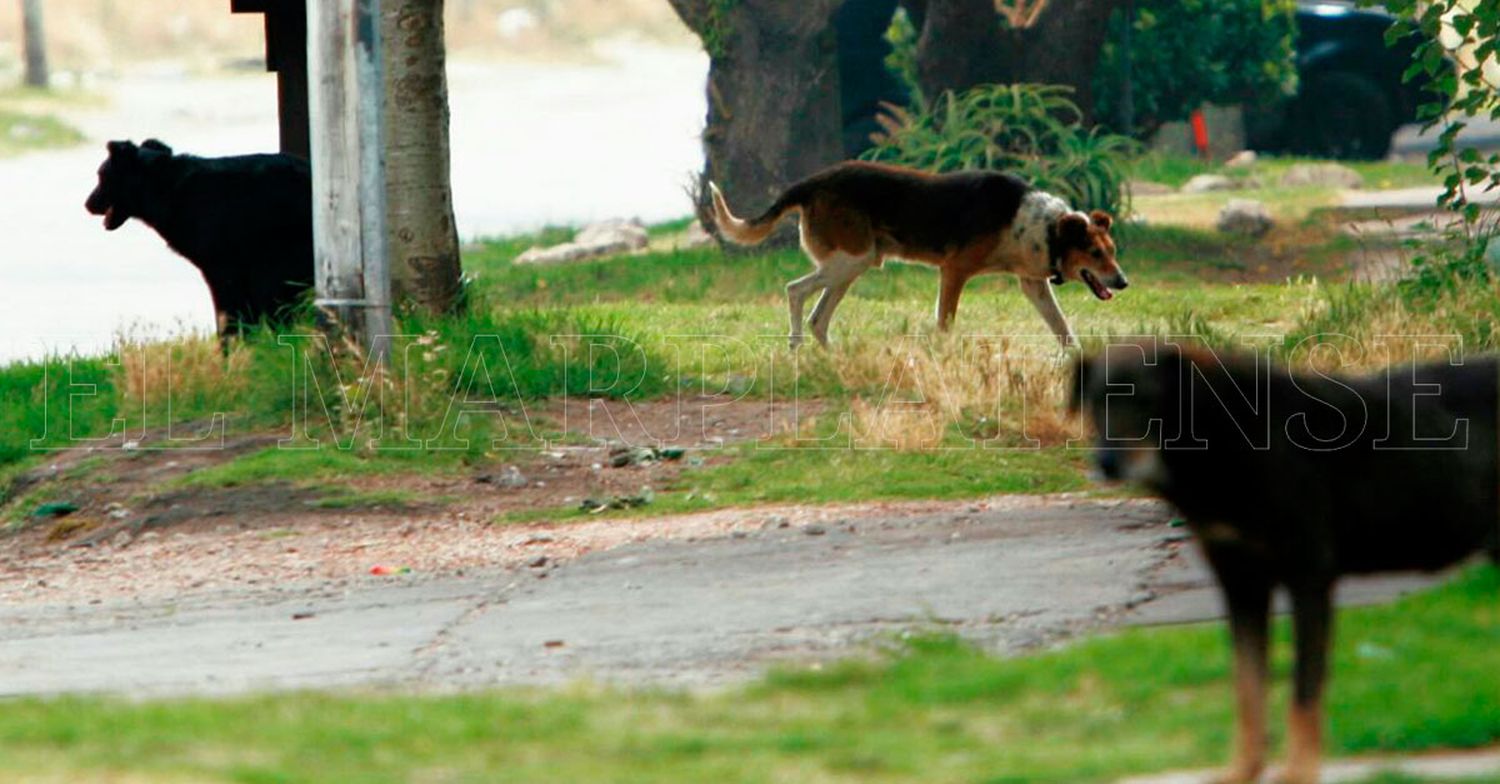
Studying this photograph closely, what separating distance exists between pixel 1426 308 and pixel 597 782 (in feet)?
26.8

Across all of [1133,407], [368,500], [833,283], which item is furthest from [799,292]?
[1133,407]

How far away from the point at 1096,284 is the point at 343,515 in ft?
17.1

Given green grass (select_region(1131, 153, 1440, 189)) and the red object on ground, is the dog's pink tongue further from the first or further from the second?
the red object on ground

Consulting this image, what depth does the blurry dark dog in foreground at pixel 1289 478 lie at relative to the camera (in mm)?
4547

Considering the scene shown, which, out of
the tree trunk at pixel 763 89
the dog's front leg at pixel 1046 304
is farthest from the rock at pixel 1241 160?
the dog's front leg at pixel 1046 304

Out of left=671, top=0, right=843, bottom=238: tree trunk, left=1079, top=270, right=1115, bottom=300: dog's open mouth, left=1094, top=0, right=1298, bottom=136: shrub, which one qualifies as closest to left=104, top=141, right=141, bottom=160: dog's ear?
left=1079, top=270, right=1115, bottom=300: dog's open mouth

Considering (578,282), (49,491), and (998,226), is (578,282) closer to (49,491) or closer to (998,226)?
(998,226)

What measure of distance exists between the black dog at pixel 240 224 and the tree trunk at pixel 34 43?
1226 inches

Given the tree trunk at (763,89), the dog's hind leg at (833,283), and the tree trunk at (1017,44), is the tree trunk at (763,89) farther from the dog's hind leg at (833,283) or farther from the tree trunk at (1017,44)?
the dog's hind leg at (833,283)

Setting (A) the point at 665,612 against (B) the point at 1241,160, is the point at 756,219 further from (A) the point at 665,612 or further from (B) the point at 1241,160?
(B) the point at 1241,160

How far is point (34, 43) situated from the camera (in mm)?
43500

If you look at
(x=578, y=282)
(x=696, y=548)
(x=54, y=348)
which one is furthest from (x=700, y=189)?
(x=696, y=548)

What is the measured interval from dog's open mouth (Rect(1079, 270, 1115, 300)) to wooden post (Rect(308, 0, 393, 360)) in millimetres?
4228

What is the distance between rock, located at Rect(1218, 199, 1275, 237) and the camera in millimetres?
20984
